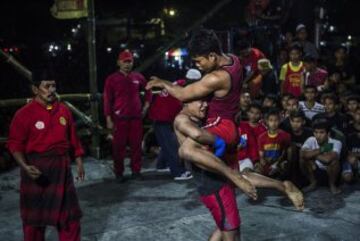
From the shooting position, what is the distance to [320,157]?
6.88 metres

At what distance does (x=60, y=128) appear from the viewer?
4305 millimetres

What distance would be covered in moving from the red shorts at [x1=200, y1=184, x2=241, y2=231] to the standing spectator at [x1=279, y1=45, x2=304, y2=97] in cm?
515

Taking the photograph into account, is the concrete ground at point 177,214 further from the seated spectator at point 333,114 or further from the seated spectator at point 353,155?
the seated spectator at point 333,114

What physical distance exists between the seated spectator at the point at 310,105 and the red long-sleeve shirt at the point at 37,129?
15.7ft

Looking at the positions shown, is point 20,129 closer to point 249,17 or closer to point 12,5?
point 249,17

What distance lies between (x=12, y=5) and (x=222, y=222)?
14077mm

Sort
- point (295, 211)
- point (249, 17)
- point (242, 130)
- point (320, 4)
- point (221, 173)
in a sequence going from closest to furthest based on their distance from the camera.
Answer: point (221, 173), point (295, 211), point (242, 130), point (249, 17), point (320, 4)

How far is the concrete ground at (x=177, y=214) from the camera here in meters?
5.38

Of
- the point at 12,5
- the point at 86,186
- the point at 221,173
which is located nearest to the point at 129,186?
the point at 86,186

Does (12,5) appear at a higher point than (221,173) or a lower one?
higher

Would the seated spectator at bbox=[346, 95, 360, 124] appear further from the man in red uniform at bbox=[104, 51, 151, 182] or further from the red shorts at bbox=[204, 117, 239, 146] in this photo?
the red shorts at bbox=[204, 117, 239, 146]

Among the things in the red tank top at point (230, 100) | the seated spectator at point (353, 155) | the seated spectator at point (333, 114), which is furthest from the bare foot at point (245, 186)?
the seated spectator at point (333, 114)

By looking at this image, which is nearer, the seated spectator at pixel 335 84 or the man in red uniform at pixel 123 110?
the man in red uniform at pixel 123 110

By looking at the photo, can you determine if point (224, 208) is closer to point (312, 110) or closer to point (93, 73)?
point (312, 110)
